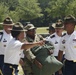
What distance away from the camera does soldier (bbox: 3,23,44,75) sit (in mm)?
5430

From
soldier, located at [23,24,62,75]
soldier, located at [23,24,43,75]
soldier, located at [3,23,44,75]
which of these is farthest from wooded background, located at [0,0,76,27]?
soldier, located at [3,23,44,75]

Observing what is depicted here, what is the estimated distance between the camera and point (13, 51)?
5.58 meters

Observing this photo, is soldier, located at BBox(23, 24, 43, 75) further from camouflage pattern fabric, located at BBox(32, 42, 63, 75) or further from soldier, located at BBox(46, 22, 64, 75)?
soldier, located at BBox(46, 22, 64, 75)

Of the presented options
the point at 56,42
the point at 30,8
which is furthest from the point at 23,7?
the point at 56,42

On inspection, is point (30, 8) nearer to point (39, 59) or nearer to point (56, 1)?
point (56, 1)

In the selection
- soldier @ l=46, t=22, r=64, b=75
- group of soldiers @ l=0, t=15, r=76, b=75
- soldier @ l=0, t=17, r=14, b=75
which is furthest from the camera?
soldier @ l=46, t=22, r=64, b=75

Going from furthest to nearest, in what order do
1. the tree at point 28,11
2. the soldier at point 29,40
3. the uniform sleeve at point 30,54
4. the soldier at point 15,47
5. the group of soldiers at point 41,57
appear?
the tree at point 28,11 → the soldier at point 29,40 → the uniform sleeve at point 30,54 → the group of soldiers at point 41,57 → the soldier at point 15,47

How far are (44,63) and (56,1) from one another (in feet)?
155

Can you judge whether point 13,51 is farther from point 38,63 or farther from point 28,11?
point 28,11

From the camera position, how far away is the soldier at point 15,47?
5.43 m

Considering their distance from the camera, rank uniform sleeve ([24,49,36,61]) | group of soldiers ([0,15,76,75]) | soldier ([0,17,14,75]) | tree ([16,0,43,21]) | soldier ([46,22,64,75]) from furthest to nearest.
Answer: tree ([16,0,43,21]), soldier ([46,22,64,75]), soldier ([0,17,14,75]), uniform sleeve ([24,49,36,61]), group of soldiers ([0,15,76,75])

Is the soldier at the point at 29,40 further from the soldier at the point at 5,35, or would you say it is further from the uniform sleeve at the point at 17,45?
the soldier at the point at 5,35

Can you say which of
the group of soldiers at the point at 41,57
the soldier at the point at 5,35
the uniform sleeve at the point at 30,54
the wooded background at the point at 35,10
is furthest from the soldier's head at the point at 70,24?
the wooded background at the point at 35,10

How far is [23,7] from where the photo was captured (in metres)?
56.0
